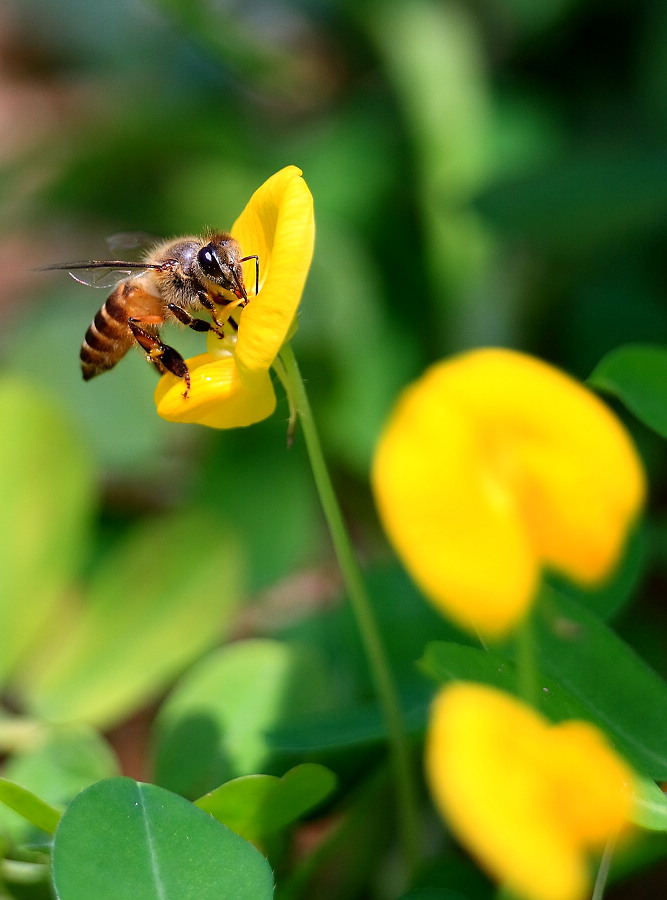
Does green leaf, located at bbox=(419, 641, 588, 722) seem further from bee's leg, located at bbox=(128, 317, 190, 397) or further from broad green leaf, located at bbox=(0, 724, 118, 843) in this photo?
broad green leaf, located at bbox=(0, 724, 118, 843)

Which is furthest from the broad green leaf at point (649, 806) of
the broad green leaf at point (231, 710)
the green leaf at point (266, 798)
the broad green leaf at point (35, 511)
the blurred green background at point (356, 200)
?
the blurred green background at point (356, 200)

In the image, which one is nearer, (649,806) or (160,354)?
(649,806)

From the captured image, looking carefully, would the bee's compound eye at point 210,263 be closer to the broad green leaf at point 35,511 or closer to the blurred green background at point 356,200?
the broad green leaf at point 35,511

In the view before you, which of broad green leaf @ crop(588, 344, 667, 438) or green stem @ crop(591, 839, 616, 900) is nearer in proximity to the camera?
green stem @ crop(591, 839, 616, 900)

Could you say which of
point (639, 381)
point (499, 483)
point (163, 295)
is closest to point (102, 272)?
point (163, 295)

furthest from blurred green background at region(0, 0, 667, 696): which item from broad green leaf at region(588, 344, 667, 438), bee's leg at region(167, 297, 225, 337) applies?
broad green leaf at region(588, 344, 667, 438)

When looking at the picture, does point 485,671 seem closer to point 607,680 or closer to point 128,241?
point 607,680
